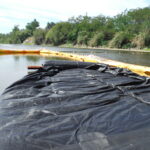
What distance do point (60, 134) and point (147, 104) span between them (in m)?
1.18

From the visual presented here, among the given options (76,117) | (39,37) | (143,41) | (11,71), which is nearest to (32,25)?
(39,37)

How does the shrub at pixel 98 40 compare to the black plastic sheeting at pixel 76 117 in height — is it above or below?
above

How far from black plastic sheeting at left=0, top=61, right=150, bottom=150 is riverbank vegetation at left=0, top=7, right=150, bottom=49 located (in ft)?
111

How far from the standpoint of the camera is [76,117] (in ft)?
5.67

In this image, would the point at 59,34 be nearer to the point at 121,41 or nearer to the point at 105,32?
the point at 105,32

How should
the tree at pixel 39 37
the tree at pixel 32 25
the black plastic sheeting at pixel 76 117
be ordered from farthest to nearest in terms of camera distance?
the tree at pixel 32 25 → the tree at pixel 39 37 → the black plastic sheeting at pixel 76 117

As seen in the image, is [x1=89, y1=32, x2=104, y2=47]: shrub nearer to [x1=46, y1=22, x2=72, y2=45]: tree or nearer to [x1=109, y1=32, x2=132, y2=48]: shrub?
[x1=109, y1=32, x2=132, y2=48]: shrub

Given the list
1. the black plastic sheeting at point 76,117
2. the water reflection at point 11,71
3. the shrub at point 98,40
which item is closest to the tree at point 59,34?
the shrub at point 98,40

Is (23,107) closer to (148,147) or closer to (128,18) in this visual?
(148,147)

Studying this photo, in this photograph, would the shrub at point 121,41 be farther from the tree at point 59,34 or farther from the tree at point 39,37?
the tree at point 39,37

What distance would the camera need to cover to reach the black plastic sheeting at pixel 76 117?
130 cm

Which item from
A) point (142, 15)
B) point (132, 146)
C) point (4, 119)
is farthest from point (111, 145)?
point (142, 15)

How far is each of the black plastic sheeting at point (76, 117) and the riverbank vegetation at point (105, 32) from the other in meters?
33.9

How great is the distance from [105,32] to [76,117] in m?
46.5
